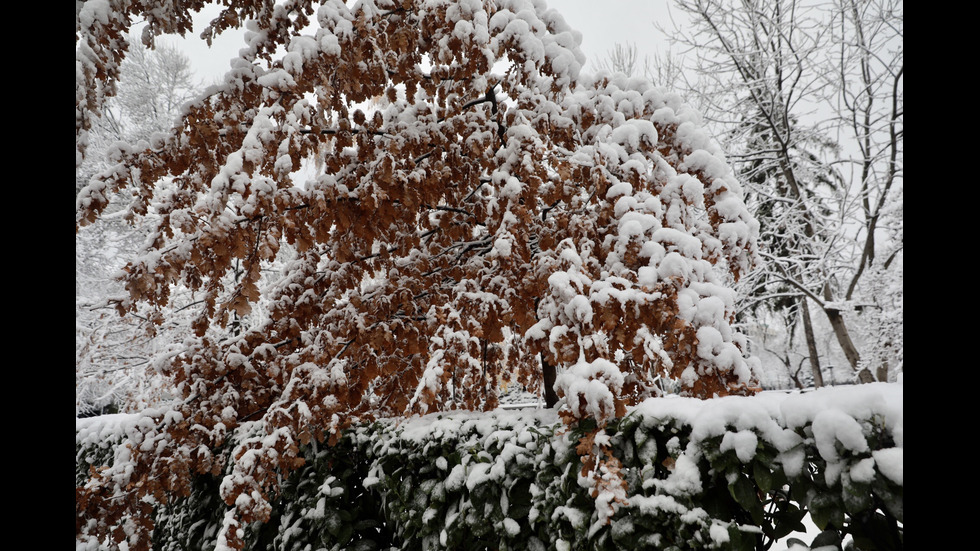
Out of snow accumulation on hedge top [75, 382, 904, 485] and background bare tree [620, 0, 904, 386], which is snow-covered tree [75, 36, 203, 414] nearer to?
snow accumulation on hedge top [75, 382, 904, 485]

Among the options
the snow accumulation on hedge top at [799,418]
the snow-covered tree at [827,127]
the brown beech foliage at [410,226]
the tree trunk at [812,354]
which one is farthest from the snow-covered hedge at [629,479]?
the tree trunk at [812,354]

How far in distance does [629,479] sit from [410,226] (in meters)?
1.99

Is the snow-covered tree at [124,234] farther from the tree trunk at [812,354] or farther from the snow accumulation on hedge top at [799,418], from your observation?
the tree trunk at [812,354]

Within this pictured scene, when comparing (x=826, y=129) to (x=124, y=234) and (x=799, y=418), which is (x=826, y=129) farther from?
(x=124, y=234)

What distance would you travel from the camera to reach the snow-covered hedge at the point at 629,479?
1169mm

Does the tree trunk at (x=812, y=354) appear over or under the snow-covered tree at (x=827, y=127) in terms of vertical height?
under

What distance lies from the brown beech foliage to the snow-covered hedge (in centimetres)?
17

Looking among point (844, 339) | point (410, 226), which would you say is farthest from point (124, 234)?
point (844, 339)

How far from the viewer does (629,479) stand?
1.55 m

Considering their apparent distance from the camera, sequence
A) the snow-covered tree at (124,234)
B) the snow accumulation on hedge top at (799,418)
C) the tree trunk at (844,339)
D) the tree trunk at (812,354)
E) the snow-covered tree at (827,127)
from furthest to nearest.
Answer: the snow-covered tree at (124,234) → the tree trunk at (812,354) → the tree trunk at (844,339) → the snow-covered tree at (827,127) → the snow accumulation on hedge top at (799,418)

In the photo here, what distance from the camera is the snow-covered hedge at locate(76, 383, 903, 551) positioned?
1.17m

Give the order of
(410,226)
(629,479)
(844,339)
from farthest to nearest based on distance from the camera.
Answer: (844,339)
(410,226)
(629,479)

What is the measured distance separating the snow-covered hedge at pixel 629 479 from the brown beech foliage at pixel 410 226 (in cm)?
17
